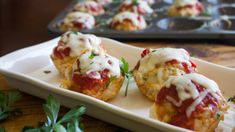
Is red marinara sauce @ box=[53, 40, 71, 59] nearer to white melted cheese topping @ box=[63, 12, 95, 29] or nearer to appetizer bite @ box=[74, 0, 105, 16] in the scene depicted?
white melted cheese topping @ box=[63, 12, 95, 29]

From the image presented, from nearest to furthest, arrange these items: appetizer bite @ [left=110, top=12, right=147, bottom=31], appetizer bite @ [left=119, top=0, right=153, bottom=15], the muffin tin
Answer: the muffin tin → appetizer bite @ [left=110, top=12, right=147, bottom=31] → appetizer bite @ [left=119, top=0, right=153, bottom=15]

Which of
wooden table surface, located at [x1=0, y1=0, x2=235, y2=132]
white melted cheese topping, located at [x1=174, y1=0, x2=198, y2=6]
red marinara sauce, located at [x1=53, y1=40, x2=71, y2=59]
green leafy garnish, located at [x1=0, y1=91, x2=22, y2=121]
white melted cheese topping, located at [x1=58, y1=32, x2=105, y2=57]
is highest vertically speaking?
white melted cheese topping, located at [x1=58, y1=32, x2=105, y2=57]

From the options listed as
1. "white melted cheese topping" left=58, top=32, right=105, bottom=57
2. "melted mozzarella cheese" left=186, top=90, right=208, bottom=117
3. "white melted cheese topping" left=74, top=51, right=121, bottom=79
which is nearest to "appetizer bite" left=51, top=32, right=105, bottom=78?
"white melted cheese topping" left=58, top=32, right=105, bottom=57

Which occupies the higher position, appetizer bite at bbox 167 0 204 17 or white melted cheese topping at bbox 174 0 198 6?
white melted cheese topping at bbox 174 0 198 6

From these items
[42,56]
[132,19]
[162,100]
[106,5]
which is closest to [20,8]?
[106,5]

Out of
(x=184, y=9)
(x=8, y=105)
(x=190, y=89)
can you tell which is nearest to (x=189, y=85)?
(x=190, y=89)

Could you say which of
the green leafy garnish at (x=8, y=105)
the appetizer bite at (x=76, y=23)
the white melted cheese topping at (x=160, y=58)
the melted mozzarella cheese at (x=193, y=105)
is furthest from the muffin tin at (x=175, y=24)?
the melted mozzarella cheese at (x=193, y=105)

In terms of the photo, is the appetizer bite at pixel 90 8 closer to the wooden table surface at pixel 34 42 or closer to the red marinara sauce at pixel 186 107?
the wooden table surface at pixel 34 42

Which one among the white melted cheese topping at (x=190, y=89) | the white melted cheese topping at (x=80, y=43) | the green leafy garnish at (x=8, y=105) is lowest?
the green leafy garnish at (x=8, y=105)
